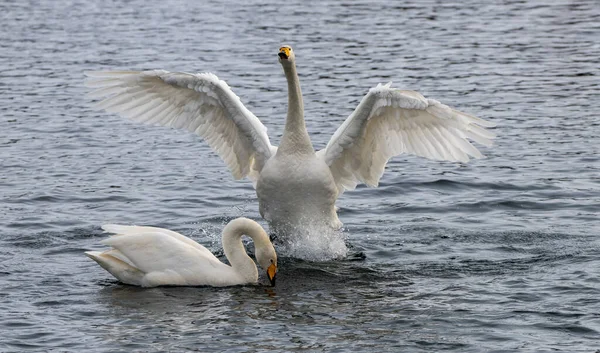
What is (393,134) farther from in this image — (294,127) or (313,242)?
(313,242)

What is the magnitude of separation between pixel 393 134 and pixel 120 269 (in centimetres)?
345

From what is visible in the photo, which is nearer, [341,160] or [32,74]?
[341,160]

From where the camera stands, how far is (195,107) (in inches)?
545

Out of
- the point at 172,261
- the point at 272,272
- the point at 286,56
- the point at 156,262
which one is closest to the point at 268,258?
the point at 272,272

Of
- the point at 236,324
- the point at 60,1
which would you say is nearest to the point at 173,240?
the point at 236,324

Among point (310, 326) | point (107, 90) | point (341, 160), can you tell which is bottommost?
point (310, 326)

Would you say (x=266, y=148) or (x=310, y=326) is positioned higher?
(x=266, y=148)

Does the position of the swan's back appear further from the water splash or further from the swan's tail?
the water splash

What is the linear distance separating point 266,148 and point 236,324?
10.9 ft

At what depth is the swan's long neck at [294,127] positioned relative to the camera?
12898 millimetres

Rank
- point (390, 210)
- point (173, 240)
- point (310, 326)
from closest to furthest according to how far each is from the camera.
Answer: point (310, 326) → point (173, 240) → point (390, 210)

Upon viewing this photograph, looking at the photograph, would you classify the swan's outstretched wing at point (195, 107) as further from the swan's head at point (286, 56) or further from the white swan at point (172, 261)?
the white swan at point (172, 261)

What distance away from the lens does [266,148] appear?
13.6 m

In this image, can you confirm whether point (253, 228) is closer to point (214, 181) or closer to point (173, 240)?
point (173, 240)
